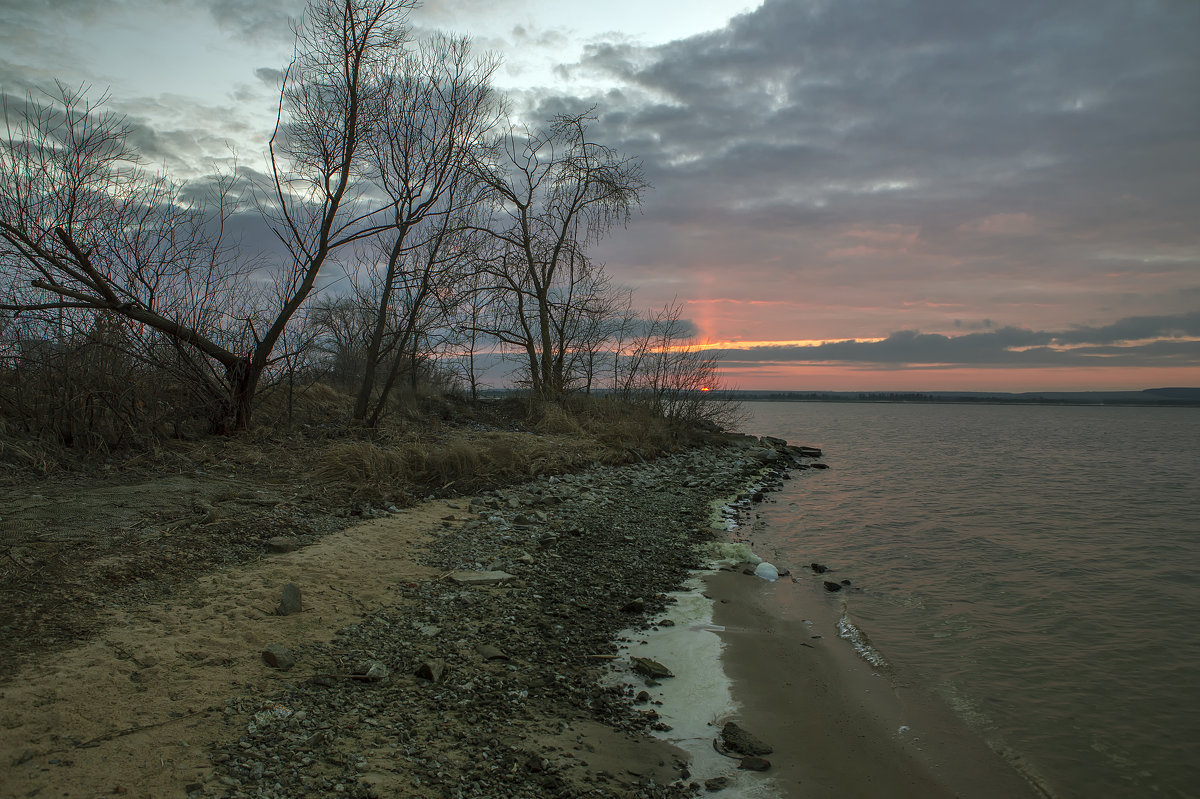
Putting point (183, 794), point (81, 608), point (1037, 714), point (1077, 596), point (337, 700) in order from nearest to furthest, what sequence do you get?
point (183, 794) → point (337, 700) → point (81, 608) → point (1037, 714) → point (1077, 596)

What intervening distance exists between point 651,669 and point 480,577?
1.79 m

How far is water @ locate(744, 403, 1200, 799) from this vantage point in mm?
4016

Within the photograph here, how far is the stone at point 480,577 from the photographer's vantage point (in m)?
5.19

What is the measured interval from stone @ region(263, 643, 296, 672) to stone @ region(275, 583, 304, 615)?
56cm

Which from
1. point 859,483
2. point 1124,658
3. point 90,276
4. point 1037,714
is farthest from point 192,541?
point 859,483

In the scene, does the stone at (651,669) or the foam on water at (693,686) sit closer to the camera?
the foam on water at (693,686)

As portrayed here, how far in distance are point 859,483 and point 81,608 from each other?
15861 mm

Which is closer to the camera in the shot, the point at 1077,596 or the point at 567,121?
the point at 1077,596

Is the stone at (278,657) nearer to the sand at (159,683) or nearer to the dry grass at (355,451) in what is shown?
the sand at (159,683)

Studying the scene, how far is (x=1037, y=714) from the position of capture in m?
4.28

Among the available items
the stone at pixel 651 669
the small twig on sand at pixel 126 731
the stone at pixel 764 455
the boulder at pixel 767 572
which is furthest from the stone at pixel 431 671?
the stone at pixel 764 455

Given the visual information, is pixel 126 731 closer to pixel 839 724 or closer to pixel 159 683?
pixel 159 683

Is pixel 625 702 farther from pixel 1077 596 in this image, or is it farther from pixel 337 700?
pixel 1077 596

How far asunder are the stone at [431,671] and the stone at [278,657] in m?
0.68
